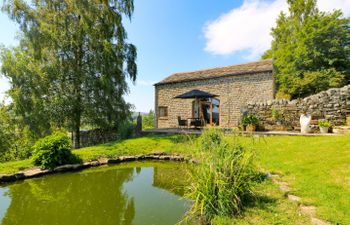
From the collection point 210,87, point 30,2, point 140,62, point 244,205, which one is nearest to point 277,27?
point 210,87

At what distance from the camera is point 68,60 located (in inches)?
459

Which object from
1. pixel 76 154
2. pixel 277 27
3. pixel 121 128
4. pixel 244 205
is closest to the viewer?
pixel 244 205

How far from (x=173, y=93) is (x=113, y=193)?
12279 mm

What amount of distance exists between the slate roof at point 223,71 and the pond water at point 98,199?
9422mm

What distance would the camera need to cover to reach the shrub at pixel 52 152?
22.4 ft

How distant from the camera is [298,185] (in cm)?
390

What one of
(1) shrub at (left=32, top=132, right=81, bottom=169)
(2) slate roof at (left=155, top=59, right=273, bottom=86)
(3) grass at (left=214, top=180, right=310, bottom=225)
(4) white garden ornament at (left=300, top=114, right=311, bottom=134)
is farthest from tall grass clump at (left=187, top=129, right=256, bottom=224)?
(2) slate roof at (left=155, top=59, right=273, bottom=86)

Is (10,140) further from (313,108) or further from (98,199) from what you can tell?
(313,108)

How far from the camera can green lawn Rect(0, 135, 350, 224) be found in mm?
2914

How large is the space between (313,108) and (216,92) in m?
6.14

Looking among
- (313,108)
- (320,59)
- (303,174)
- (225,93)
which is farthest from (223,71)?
(303,174)

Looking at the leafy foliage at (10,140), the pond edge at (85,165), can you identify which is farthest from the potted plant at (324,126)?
the leafy foliage at (10,140)

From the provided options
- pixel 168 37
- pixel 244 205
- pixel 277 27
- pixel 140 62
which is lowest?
pixel 244 205

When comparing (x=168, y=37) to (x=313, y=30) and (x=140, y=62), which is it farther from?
(x=313, y=30)
